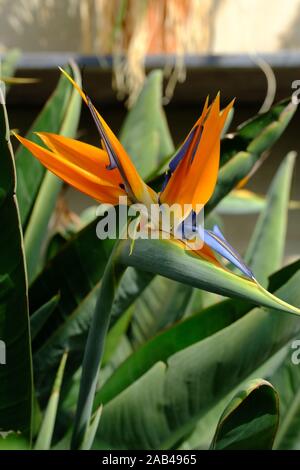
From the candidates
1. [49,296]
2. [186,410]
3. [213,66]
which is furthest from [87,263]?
[213,66]

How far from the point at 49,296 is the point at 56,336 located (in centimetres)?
4

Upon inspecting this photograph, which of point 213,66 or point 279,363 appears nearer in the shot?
point 279,363

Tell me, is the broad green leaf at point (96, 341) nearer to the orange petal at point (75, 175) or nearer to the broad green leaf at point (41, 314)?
the orange petal at point (75, 175)

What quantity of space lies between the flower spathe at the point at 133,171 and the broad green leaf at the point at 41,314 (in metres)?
→ 0.20

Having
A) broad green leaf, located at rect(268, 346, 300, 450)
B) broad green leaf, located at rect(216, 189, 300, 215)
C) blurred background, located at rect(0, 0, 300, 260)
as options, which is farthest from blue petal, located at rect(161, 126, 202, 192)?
blurred background, located at rect(0, 0, 300, 260)

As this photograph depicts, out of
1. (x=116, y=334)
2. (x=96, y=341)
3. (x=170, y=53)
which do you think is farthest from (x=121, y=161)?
(x=170, y=53)

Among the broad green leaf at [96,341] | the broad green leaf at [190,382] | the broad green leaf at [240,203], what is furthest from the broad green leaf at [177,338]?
the broad green leaf at [240,203]

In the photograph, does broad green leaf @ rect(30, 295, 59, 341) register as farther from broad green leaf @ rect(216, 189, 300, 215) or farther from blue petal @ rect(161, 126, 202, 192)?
broad green leaf @ rect(216, 189, 300, 215)

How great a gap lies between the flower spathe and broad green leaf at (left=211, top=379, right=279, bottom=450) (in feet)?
0.29

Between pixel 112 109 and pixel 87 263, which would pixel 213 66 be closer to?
pixel 112 109

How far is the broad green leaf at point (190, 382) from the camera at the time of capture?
1.85 ft

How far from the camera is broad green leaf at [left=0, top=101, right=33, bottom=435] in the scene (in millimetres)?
458
